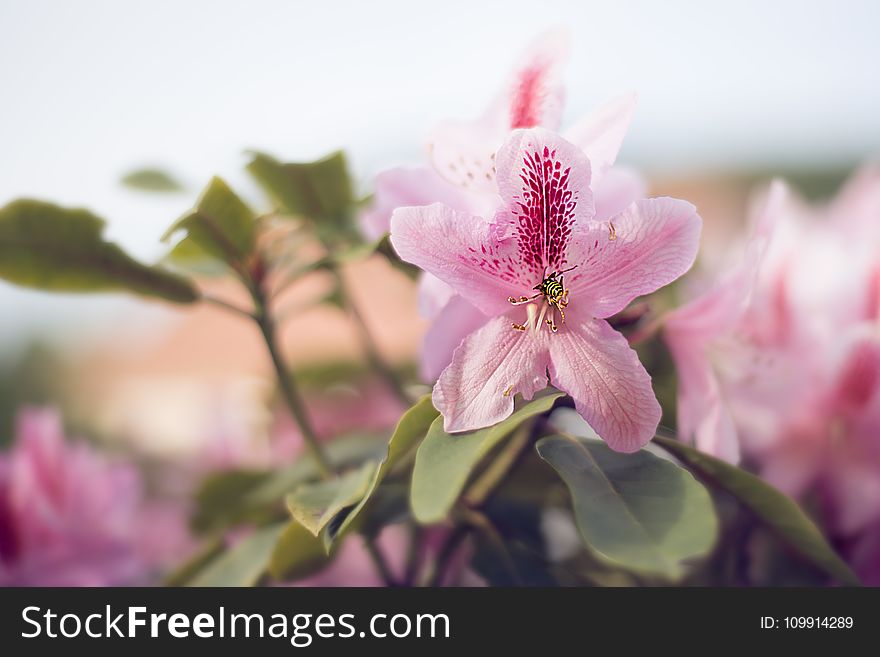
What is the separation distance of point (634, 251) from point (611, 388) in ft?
0.22

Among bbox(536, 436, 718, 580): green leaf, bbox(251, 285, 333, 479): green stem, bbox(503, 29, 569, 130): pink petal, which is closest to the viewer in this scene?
bbox(536, 436, 718, 580): green leaf

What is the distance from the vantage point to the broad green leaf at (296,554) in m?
0.45

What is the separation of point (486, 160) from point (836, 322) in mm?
315

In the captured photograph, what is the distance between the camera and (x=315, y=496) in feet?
1.46

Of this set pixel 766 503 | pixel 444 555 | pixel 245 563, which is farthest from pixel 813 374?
pixel 245 563

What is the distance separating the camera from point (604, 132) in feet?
1.32

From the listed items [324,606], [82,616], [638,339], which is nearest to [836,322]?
[638,339]

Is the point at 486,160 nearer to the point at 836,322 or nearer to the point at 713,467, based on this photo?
the point at 713,467

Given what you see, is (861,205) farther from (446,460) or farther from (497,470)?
(446,460)

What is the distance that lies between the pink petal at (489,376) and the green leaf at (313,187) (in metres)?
0.22

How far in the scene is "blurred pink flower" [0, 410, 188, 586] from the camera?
25.0 inches

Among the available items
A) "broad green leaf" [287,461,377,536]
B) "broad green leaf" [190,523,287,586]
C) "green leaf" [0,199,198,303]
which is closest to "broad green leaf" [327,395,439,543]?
"broad green leaf" [287,461,377,536]

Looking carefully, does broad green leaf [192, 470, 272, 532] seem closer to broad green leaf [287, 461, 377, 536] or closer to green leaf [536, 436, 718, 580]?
broad green leaf [287, 461, 377, 536]

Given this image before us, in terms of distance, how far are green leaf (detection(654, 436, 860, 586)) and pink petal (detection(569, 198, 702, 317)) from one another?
87mm
